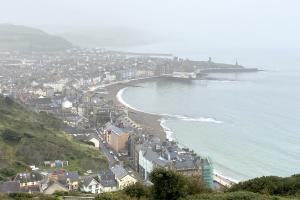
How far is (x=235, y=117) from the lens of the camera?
165 ft

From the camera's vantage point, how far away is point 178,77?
86.9m

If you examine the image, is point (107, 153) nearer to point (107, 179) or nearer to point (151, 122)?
point (107, 179)

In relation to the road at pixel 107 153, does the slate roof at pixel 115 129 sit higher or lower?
higher

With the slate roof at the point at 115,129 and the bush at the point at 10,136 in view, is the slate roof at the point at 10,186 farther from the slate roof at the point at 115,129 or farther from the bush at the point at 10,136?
the slate roof at the point at 115,129

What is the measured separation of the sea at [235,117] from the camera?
3491cm

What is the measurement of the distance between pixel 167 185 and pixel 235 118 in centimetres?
3776

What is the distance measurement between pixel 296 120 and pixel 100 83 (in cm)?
3844

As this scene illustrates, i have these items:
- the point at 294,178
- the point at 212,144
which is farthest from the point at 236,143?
the point at 294,178

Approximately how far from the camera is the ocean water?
34.9m

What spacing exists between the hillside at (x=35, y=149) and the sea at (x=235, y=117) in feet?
31.1

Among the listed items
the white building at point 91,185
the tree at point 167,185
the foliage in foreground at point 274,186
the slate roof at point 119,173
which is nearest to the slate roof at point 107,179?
the slate roof at point 119,173

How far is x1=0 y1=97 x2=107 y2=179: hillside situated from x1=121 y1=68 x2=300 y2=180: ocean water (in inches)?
383

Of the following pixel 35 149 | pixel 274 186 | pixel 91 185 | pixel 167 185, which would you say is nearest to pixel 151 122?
pixel 35 149

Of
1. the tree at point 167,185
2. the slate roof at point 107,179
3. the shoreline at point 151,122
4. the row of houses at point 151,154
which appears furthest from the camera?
the shoreline at point 151,122
